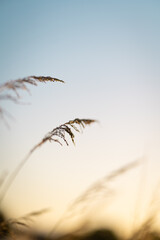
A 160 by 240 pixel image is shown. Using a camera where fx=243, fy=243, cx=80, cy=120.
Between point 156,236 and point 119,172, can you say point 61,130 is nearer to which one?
point 119,172

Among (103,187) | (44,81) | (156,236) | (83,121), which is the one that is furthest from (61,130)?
(156,236)

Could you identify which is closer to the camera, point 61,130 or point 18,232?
point 18,232

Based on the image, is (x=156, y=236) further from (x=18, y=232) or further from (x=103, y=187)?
(x=18, y=232)

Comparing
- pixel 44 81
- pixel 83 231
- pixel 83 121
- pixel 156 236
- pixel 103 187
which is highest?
pixel 44 81

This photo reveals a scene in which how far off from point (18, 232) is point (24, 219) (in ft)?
0.46

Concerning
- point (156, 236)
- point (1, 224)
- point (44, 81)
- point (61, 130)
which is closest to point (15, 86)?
point (44, 81)

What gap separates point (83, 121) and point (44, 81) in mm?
486

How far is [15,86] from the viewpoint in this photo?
1.98 meters

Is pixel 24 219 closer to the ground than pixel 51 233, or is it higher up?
higher up

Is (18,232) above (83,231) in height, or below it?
above

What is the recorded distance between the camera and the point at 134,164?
2.17 m

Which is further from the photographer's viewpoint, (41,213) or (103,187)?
(103,187)

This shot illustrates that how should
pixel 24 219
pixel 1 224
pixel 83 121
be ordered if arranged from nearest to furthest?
pixel 1 224 < pixel 24 219 < pixel 83 121

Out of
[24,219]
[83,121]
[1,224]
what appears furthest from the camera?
[83,121]
